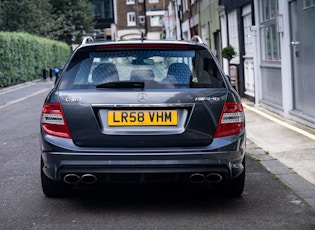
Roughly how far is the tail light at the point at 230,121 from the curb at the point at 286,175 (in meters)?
1.03

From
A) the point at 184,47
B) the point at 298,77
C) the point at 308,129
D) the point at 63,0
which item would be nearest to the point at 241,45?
the point at 298,77

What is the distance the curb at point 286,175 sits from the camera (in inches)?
238

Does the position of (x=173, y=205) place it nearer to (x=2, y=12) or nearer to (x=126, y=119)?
(x=126, y=119)

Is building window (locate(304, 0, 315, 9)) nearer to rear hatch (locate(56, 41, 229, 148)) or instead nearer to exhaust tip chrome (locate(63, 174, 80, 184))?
rear hatch (locate(56, 41, 229, 148))

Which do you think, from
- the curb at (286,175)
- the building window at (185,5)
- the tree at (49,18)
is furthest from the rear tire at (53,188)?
the tree at (49,18)

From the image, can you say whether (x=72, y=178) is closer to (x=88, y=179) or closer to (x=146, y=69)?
(x=88, y=179)

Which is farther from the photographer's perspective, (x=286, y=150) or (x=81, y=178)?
(x=286, y=150)

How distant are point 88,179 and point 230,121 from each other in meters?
1.32

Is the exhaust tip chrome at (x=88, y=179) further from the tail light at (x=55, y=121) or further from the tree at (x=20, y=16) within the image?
the tree at (x=20, y=16)

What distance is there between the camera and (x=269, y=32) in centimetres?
1424

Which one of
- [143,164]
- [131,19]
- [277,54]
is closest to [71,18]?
[131,19]

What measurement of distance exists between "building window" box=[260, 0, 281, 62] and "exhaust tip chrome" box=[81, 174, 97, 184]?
861 cm

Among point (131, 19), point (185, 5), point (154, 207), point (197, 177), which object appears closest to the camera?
point (197, 177)

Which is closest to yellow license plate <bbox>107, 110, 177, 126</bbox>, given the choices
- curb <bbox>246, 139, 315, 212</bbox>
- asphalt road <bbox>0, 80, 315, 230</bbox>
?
asphalt road <bbox>0, 80, 315, 230</bbox>
